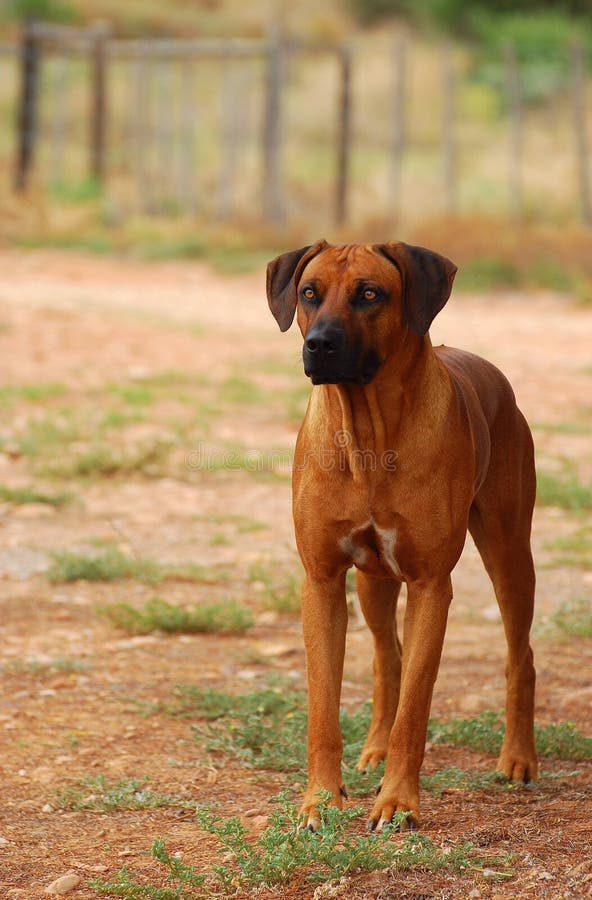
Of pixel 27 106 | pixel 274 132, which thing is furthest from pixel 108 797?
pixel 27 106

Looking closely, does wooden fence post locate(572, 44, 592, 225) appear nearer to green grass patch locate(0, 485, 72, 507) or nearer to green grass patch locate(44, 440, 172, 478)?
green grass patch locate(44, 440, 172, 478)

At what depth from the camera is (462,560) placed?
670 centimetres

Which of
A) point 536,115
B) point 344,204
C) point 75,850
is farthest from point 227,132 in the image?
point 75,850

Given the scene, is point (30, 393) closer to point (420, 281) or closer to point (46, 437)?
point (46, 437)

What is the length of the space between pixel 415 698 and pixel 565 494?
403cm

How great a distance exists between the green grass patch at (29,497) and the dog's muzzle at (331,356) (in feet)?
13.4

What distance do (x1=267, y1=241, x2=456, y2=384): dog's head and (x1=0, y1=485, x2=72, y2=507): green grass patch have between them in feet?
12.5

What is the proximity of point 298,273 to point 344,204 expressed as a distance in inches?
587

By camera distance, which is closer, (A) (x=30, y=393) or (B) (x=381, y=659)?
(B) (x=381, y=659)

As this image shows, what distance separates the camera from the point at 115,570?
6.24 meters

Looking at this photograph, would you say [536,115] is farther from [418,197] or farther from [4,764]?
[4,764]

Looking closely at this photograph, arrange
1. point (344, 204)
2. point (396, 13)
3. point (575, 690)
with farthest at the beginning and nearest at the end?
1. point (396, 13)
2. point (344, 204)
3. point (575, 690)

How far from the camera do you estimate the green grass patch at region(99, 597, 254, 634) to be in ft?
18.1

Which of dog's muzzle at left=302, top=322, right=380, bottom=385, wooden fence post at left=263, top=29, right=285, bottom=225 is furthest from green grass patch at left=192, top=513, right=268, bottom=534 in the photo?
wooden fence post at left=263, top=29, right=285, bottom=225
